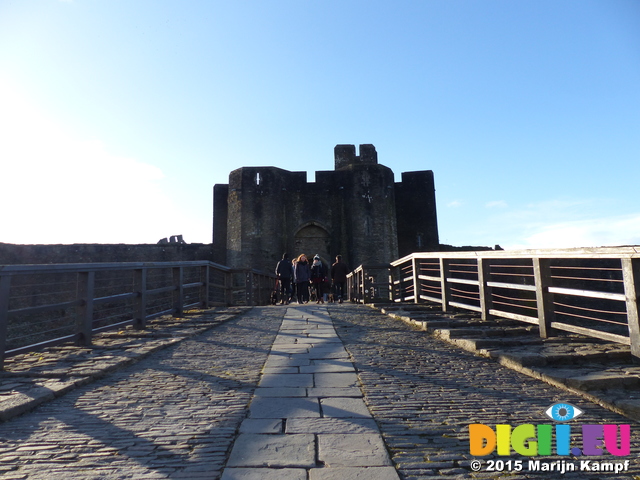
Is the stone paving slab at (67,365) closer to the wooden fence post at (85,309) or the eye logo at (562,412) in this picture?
the wooden fence post at (85,309)

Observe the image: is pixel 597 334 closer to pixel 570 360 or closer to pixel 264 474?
pixel 570 360

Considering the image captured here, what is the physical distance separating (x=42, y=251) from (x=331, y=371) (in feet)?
74.8

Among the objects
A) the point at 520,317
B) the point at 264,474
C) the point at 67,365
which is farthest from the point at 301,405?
the point at 520,317

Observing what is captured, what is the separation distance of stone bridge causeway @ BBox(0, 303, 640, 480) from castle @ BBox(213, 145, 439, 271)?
55.7ft

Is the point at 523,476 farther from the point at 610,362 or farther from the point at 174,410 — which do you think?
the point at 610,362

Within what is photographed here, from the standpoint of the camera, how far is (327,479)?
1.73m

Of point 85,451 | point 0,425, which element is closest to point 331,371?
point 85,451

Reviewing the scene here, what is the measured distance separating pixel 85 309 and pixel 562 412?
470 cm

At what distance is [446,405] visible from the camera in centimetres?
267

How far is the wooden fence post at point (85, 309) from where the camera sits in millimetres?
4734

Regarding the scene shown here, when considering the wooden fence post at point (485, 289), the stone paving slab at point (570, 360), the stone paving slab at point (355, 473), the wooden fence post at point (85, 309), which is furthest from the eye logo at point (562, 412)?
the wooden fence post at point (85, 309)

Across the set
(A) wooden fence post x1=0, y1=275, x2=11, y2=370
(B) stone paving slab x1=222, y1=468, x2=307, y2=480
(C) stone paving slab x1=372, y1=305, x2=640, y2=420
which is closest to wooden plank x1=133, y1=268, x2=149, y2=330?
(A) wooden fence post x1=0, y1=275, x2=11, y2=370

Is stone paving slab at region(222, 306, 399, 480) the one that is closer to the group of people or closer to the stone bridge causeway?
the stone bridge causeway

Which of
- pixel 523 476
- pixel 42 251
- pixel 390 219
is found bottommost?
pixel 523 476
